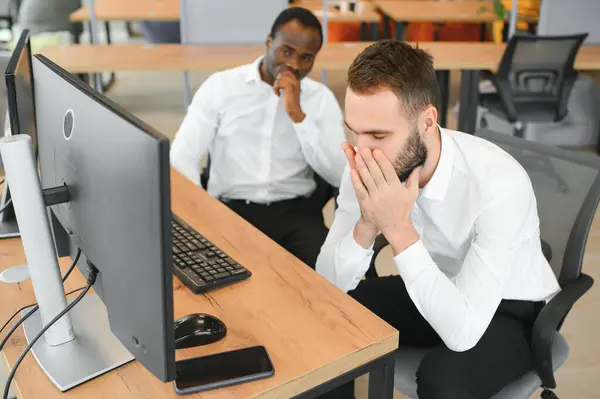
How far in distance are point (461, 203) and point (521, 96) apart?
2.53m

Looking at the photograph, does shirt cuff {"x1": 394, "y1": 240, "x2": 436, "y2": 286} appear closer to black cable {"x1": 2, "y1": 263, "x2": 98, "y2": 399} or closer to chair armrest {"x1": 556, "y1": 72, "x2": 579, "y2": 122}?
black cable {"x1": 2, "y1": 263, "x2": 98, "y2": 399}

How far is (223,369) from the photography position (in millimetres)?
1066

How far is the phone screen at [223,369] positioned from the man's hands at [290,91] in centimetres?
120

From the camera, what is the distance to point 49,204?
1.04 metres

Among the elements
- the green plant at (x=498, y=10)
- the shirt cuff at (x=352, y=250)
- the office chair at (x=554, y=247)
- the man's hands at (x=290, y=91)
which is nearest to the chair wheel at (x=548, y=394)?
the office chair at (x=554, y=247)

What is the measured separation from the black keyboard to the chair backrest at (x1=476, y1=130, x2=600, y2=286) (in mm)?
757

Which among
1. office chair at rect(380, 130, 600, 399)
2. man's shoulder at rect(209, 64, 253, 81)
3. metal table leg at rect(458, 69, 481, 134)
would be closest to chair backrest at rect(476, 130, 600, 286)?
office chair at rect(380, 130, 600, 399)

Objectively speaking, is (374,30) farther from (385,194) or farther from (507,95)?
(385,194)

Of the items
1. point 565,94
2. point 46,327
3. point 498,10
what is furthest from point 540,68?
point 46,327

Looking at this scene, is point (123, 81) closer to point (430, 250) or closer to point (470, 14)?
point (470, 14)

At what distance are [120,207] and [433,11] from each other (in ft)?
16.9

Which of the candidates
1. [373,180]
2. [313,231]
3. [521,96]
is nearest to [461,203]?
[373,180]

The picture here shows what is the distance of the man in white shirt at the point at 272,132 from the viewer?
2.22 m

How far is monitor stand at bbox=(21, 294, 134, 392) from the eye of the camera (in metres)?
1.05
